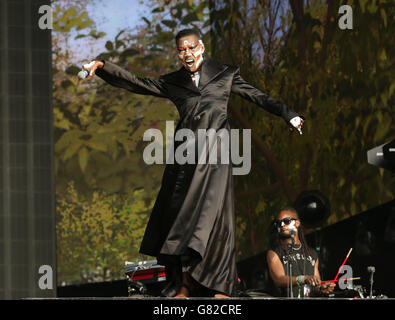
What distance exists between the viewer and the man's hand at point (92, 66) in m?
5.17

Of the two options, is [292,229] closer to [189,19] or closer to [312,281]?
[312,281]

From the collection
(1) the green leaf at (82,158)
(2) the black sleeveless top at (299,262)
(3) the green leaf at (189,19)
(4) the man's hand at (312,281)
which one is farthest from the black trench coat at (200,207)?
(3) the green leaf at (189,19)

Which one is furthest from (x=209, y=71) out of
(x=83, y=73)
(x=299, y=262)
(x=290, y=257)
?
(x=299, y=262)

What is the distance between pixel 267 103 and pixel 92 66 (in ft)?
3.52

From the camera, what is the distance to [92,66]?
5.22m

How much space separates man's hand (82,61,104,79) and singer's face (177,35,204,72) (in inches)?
19.3

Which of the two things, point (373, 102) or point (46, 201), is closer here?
point (46, 201)

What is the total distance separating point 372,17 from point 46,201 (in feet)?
12.7

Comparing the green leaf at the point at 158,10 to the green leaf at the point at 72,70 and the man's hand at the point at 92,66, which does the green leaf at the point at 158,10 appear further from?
the man's hand at the point at 92,66

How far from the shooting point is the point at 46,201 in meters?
7.86

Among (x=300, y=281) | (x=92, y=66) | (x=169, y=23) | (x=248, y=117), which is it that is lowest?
(x=300, y=281)

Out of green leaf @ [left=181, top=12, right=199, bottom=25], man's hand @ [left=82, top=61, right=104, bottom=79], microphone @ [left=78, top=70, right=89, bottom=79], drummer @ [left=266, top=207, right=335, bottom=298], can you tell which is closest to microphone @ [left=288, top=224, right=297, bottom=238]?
drummer @ [left=266, top=207, right=335, bottom=298]
